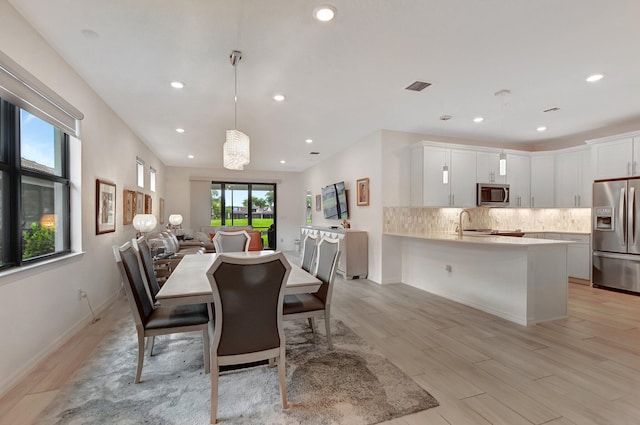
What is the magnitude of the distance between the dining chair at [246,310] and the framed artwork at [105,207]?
113 inches

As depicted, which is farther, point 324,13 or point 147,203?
point 147,203

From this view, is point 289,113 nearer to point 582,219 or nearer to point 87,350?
point 87,350

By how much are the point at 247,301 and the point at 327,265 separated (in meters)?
1.13

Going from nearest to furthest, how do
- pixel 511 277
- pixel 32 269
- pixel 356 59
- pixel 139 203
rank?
pixel 32 269 < pixel 356 59 < pixel 511 277 < pixel 139 203

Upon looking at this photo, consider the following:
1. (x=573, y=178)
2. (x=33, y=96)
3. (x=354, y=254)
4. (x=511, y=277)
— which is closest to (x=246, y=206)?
(x=354, y=254)

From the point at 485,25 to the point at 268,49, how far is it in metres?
1.76

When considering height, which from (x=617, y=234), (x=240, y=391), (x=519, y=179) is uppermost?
(x=519, y=179)

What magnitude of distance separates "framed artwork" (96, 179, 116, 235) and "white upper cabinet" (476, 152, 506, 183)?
5.86 m

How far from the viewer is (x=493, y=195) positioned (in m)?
5.44

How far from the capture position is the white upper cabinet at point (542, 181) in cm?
570

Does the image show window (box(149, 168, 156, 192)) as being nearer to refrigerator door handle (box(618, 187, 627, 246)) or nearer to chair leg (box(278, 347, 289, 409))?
chair leg (box(278, 347, 289, 409))

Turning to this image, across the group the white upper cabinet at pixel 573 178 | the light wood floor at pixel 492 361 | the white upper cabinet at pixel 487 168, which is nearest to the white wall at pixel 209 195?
the light wood floor at pixel 492 361

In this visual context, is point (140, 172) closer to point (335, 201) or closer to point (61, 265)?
point (61, 265)

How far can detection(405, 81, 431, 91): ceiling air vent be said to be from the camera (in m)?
3.32
